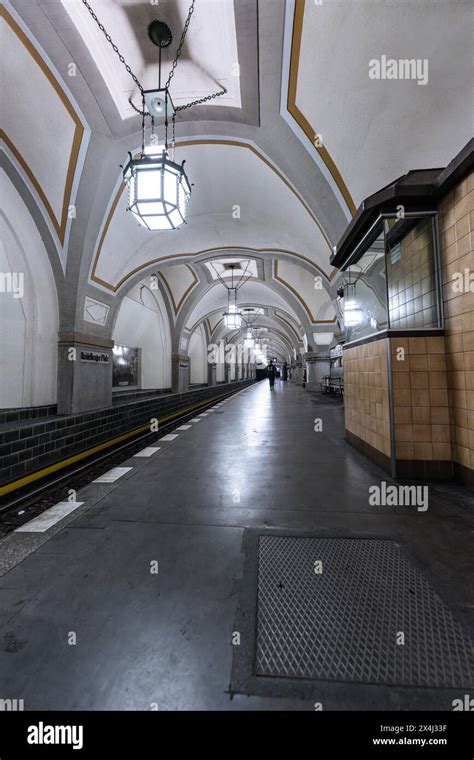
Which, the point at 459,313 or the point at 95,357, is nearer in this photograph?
the point at 459,313

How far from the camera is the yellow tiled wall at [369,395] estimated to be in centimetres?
354

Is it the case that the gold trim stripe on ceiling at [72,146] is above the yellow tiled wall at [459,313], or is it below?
above

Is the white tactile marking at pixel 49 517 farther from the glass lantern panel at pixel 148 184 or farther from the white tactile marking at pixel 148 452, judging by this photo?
the glass lantern panel at pixel 148 184

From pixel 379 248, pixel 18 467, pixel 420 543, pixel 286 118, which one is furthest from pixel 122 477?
pixel 286 118

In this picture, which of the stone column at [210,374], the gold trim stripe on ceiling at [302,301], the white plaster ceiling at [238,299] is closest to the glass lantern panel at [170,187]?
the gold trim stripe on ceiling at [302,301]

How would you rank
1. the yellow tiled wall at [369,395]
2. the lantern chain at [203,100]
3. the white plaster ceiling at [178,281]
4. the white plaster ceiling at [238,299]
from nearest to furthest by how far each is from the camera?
the yellow tiled wall at [369,395]
the lantern chain at [203,100]
the white plaster ceiling at [178,281]
the white plaster ceiling at [238,299]

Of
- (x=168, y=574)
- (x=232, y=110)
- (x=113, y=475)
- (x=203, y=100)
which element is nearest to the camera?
(x=168, y=574)

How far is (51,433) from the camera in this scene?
17.7 ft

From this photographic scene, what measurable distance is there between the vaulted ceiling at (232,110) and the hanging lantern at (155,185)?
196 centimetres

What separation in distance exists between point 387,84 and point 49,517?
621 cm

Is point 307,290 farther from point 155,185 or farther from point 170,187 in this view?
point 155,185

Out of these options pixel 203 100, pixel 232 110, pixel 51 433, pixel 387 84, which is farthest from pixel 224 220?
pixel 51 433

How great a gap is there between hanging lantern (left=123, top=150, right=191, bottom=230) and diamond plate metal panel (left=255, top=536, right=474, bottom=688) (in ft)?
12.9

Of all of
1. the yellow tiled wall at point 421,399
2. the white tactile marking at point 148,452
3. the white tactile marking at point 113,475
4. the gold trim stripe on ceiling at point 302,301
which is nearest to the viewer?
the yellow tiled wall at point 421,399
